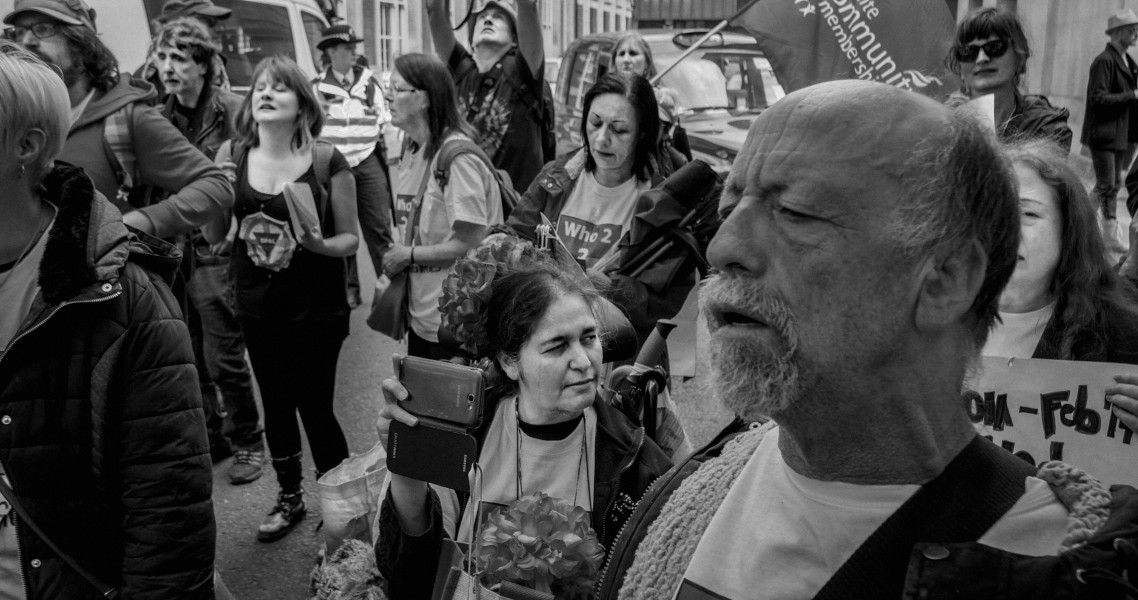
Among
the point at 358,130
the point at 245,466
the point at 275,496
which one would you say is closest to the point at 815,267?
the point at 275,496

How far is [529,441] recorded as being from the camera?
8.48 ft

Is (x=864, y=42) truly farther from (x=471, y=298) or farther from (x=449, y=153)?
(x=471, y=298)

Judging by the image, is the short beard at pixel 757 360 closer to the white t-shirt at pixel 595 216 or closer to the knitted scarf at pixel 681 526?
the knitted scarf at pixel 681 526

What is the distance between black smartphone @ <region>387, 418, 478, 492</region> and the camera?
79.7 inches

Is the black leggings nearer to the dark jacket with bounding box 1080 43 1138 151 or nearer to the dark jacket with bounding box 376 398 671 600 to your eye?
the dark jacket with bounding box 376 398 671 600

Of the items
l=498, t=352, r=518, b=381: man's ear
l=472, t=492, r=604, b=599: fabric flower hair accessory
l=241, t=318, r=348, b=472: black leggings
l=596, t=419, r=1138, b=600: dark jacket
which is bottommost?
l=241, t=318, r=348, b=472: black leggings

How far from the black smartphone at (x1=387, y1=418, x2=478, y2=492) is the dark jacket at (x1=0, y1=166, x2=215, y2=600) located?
20.4 inches

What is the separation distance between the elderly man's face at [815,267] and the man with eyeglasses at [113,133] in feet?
8.39

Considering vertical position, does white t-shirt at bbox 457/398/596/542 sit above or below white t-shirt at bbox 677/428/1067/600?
below

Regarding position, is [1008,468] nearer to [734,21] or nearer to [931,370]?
[931,370]

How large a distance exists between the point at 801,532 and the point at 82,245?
162 cm

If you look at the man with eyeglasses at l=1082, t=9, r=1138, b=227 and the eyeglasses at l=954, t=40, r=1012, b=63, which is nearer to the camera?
the eyeglasses at l=954, t=40, r=1012, b=63

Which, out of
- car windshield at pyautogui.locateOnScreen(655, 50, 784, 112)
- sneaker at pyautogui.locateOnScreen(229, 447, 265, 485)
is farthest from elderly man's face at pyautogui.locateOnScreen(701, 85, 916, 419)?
car windshield at pyautogui.locateOnScreen(655, 50, 784, 112)

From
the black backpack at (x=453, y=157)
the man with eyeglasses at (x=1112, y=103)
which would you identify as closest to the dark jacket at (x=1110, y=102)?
the man with eyeglasses at (x=1112, y=103)
